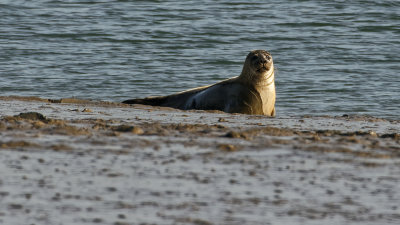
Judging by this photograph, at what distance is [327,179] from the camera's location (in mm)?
4641

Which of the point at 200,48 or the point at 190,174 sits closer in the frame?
the point at 190,174

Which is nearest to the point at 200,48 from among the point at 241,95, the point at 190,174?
the point at 241,95

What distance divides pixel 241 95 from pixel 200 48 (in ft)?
25.3

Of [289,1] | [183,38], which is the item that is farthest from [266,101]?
[289,1]

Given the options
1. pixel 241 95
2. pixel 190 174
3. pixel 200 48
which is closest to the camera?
pixel 190 174

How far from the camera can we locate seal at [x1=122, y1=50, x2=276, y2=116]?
1030 cm

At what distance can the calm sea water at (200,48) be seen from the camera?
1321 cm

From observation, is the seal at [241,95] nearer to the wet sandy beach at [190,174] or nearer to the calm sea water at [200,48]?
the calm sea water at [200,48]

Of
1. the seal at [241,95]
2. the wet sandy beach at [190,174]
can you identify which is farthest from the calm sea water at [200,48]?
the wet sandy beach at [190,174]

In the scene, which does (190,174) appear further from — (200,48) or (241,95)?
(200,48)

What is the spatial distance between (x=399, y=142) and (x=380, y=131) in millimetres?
1385

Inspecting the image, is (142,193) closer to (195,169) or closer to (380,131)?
(195,169)

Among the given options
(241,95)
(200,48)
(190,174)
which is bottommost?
(200,48)

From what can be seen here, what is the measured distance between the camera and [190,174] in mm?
4633
